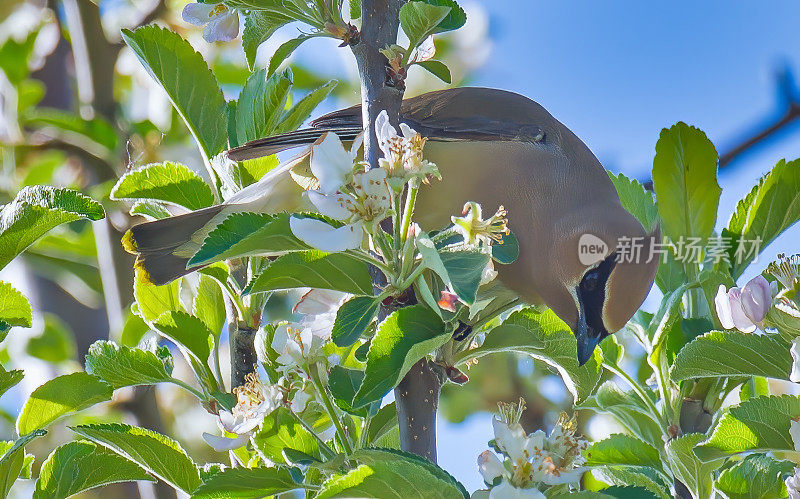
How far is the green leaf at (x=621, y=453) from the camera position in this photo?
6.97ft

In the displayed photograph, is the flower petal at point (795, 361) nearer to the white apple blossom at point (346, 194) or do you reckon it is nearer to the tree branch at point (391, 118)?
the tree branch at point (391, 118)

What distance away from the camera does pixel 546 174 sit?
309 centimetres

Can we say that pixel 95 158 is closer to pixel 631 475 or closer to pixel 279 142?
pixel 279 142

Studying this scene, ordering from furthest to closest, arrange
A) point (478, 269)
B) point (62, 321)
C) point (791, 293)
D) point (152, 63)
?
1. point (62, 321)
2. point (152, 63)
3. point (791, 293)
4. point (478, 269)

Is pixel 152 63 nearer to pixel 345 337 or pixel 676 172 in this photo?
pixel 345 337

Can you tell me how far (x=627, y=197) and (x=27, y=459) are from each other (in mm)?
1676

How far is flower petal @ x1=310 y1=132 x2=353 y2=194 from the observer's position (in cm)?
161

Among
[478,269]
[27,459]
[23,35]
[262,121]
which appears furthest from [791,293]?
[23,35]

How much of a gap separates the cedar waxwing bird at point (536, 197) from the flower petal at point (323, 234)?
110 centimetres

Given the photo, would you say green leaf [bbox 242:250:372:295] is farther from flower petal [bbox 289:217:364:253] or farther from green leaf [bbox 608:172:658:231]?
green leaf [bbox 608:172:658:231]

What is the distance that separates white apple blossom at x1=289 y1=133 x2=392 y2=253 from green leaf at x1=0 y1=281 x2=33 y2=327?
0.77m

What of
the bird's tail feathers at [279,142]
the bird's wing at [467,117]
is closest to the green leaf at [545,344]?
the bird's tail feathers at [279,142]

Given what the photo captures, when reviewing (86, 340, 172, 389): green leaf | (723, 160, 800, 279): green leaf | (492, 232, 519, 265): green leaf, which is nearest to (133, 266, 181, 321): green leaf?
(86, 340, 172, 389): green leaf

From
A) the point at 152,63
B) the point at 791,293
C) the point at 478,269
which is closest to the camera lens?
the point at 478,269
